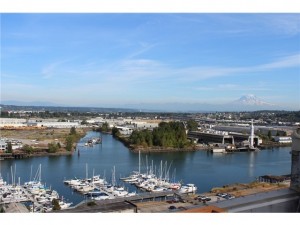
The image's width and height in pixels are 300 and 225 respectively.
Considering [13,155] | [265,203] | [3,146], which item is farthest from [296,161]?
[3,146]

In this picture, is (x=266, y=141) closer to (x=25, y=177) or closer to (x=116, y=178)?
(x=116, y=178)

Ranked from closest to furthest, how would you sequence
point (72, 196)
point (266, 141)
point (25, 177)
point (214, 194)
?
point (214, 194)
point (72, 196)
point (25, 177)
point (266, 141)

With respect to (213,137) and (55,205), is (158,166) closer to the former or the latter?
(55,205)

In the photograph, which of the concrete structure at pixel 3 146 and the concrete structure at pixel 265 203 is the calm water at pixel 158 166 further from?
the concrete structure at pixel 265 203

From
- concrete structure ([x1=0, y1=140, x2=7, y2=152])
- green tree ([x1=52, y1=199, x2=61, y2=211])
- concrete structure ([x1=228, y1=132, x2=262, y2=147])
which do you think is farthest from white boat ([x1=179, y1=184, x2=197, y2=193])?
concrete structure ([x1=228, y1=132, x2=262, y2=147])

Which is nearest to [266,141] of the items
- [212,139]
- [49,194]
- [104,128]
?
[212,139]

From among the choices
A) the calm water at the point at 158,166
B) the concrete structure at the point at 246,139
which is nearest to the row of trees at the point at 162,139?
the calm water at the point at 158,166
